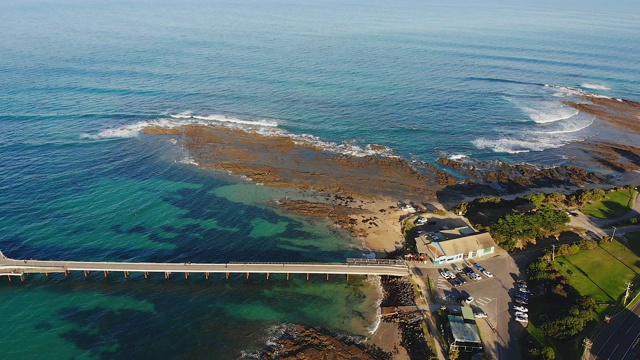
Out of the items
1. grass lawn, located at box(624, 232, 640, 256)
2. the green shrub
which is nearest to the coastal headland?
grass lawn, located at box(624, 232, 640, 256)

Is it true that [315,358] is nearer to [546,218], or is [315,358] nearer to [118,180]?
[546,218]

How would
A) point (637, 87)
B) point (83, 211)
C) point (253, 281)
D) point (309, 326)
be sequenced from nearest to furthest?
point (309, 326) → point (253, 281) → point (83, 211) → point (637, 87)

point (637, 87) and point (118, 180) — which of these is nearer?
point (118, 180)

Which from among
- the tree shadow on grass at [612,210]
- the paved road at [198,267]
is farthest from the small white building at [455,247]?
the tree shadow on grass at [612,210]

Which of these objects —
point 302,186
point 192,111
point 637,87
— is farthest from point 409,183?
point 637,87

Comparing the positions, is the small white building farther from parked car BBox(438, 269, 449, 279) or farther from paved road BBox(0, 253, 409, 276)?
paved road BBox(0, 253, 409, 276)

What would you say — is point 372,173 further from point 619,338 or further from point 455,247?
point 619,338

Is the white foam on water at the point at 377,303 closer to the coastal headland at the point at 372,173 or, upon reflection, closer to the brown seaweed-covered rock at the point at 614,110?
the coastal headland at the point at 372,173
